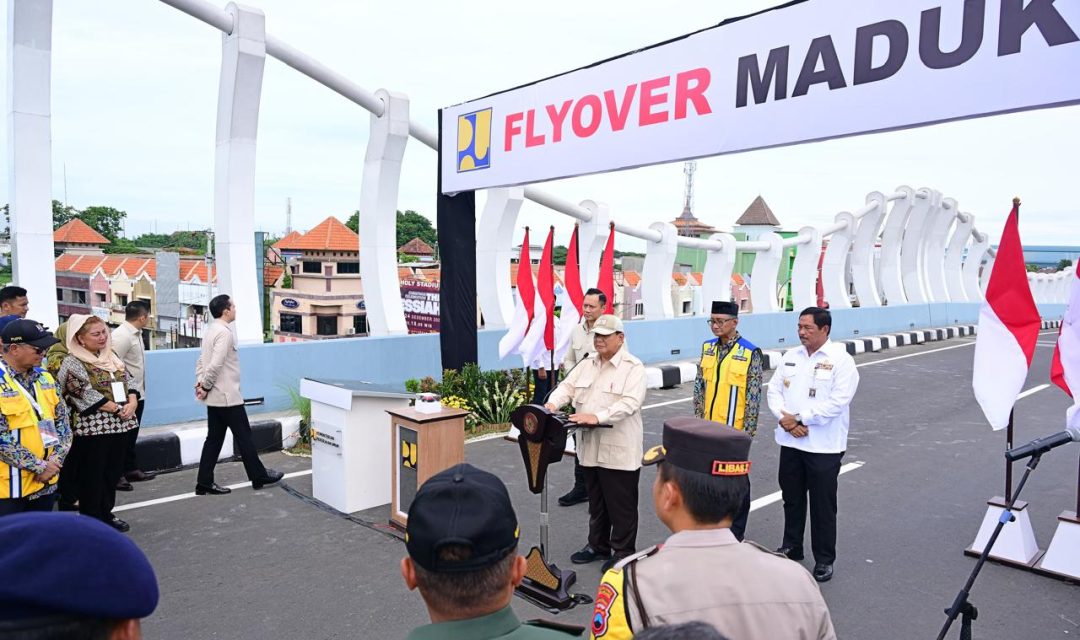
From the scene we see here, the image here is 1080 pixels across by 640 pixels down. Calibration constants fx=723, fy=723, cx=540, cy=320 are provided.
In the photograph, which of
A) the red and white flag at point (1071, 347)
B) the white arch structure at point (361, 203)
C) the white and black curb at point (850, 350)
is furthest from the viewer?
the white and black curb at point (850, 350)

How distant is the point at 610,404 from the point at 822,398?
139 centimetres

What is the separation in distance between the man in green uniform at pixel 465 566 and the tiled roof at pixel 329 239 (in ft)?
220

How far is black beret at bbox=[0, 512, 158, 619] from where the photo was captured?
3.29ft

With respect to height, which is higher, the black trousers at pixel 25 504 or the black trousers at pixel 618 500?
the black trousers at pixel 25 504

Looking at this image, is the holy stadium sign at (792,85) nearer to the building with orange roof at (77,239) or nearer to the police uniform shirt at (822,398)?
the police uniform shirt at (822,398)

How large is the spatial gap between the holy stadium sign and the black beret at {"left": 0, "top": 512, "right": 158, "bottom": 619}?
5.38 meters

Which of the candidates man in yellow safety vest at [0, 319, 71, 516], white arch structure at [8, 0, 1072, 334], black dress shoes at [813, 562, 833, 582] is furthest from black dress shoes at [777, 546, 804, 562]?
white arch structure at [8, 0, 1072, 334]

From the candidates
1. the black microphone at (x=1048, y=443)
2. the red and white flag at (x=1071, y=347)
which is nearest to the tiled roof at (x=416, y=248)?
the red and white flag at (x=1071, y=347)

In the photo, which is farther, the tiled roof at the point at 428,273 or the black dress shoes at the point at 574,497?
the tiled roof at the point at 428,273

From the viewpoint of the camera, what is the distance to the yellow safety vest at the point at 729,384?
16.7 ft

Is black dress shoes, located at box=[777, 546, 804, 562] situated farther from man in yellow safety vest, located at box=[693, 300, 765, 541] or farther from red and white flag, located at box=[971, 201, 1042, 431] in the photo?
red and white flag, located at box=[971, 201, 1042, 431]

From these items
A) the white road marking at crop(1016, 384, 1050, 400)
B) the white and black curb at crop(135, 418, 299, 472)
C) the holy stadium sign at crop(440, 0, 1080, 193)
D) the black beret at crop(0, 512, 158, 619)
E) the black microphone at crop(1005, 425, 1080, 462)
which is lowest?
the white road marking at crop(1016, 384, 1050, 400)

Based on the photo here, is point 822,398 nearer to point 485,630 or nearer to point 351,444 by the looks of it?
point 351,444

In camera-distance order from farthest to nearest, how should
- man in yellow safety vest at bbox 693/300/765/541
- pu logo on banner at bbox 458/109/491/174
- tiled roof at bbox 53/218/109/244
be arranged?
tiled roof at bbox 53/218/109/244, pu logo on banner at bbox 458/109/491/174, man in yellow safety vest at bbox 693/300/765/541
